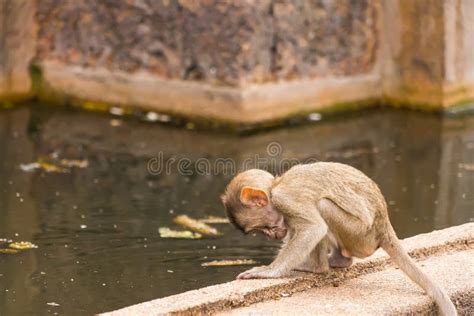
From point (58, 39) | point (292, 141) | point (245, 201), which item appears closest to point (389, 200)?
point (292, 141)

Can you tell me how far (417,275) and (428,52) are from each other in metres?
6.56

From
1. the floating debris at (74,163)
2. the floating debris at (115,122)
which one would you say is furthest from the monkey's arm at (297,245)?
the floating debris at (115,122)

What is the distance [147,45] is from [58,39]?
3.42 feet

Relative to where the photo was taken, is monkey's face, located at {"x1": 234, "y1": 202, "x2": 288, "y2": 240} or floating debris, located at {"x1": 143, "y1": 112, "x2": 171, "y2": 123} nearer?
monkey's face, located at {"x1": 234, "y1": 202, "x2": 288, "y2": 240}

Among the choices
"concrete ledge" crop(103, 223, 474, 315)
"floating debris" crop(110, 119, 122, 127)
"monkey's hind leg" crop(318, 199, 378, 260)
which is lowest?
"floating debris" crop(110, 119, 122, 127)

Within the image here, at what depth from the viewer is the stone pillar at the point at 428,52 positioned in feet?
36.8

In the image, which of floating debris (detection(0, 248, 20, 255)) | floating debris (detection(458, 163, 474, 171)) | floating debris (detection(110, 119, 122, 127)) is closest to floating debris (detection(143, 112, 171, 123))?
floating debris (detection(110, 119, 122, 127))

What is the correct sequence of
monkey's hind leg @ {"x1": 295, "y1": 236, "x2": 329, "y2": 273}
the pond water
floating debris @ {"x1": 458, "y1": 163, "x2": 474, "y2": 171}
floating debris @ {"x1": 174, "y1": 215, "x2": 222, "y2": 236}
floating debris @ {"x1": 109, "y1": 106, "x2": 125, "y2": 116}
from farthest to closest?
floating debris @ {"x1": 109, "y1": 106, "x2": 125, "y2": 116} → floating debris @ {"x1": 458, "y1": 163, "x2": 474, "y2": 171} → floating debris @ {"x1": 174, "y1": 215, "x2": 222, "y2": 236} → the pond water → monkey's hind leg @ {"x1": 295, "y1": 236, "x2": 329, "y2": 273}

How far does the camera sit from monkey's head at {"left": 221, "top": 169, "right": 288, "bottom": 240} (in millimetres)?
5219

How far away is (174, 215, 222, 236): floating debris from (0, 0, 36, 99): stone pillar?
4.04m

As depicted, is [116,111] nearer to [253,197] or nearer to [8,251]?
[8,251]

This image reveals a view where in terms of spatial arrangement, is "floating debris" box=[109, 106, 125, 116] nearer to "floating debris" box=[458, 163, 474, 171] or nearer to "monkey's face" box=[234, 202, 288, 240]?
"floating debris" box=[458, 163, 474, 171]

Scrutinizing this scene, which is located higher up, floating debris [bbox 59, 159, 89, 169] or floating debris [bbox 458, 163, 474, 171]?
floating debris [bbox 59, 159, 89, 169]

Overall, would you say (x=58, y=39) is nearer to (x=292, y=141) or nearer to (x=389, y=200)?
(x=292, y=141)
